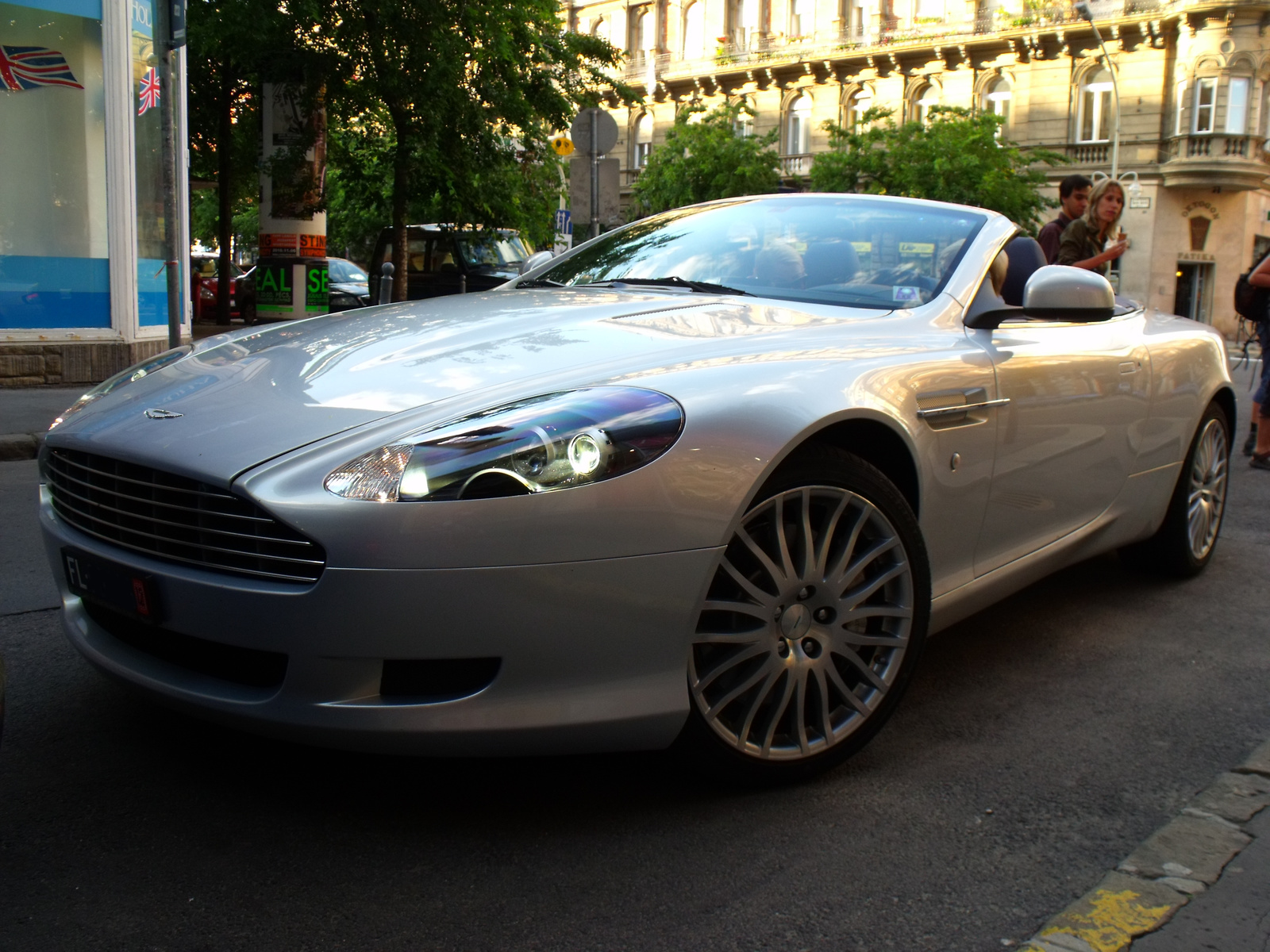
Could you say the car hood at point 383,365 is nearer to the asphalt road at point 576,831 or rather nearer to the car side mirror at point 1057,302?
the car side mirror at point 1057,302

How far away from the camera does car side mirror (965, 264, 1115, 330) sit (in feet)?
10.9

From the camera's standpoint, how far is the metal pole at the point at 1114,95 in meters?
33.9

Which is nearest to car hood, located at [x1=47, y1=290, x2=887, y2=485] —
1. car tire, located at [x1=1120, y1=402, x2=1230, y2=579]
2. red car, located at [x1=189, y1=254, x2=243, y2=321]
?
car tire, located at [x1=1120, y1=402, x2=1230, y2=579]

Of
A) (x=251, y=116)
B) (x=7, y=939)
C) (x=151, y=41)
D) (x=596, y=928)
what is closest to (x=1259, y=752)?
(x=596, y=928)

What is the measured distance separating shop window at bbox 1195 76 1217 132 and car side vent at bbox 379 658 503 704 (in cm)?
3855

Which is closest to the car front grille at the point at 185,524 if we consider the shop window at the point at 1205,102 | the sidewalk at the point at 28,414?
the sidewalk at the point at 28,414

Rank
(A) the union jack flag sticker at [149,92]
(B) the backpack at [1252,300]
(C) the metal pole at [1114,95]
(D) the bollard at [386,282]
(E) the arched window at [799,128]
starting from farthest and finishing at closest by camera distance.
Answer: (E) the arched window at [799,128] → (C) the metal pole at [1114,95] → (A) the union jack flag sticker at [149,92] → (D) the bollard at [386,282] → (B) the backpack at [1252,300]

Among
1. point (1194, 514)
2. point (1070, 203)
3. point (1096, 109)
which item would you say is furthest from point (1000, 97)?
point (1194, 514)

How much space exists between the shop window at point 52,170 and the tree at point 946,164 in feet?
81.3

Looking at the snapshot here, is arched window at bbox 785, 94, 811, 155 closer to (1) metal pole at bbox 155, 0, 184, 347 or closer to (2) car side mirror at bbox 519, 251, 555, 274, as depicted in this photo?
(1) metal pole at bbox 155, 0, 184, 347

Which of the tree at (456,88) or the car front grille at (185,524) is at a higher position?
the tree at (456,88)

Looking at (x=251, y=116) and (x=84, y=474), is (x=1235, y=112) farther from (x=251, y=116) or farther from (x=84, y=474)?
(x=84, y=474)

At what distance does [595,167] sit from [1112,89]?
1239 inches

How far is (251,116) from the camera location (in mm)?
19266
